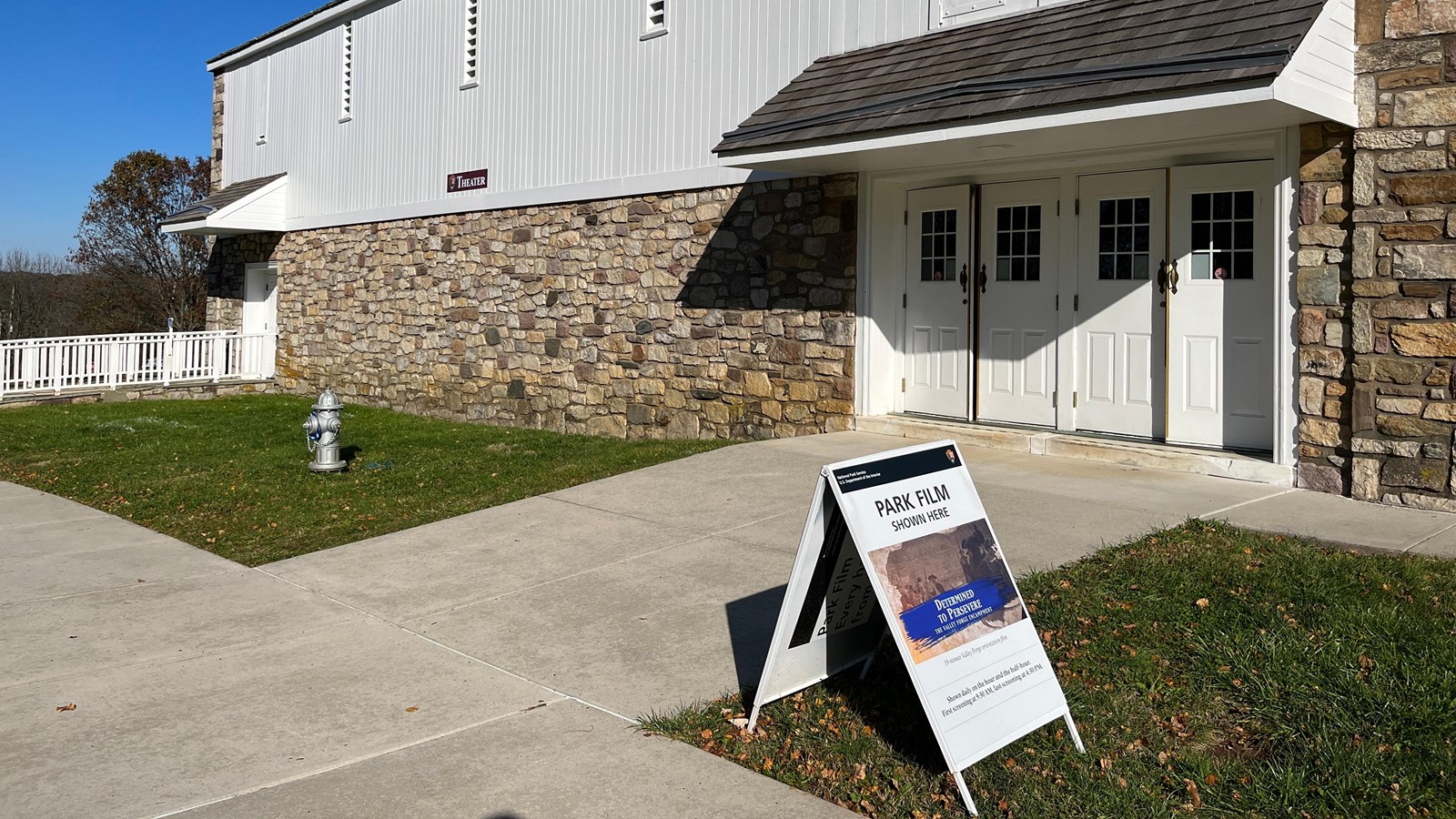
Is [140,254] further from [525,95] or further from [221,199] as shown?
[525,95]

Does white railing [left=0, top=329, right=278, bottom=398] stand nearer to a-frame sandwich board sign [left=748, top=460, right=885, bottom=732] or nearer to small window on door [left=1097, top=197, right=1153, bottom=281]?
small window on door [left=1097, top=197, right=1153, bottom=281]

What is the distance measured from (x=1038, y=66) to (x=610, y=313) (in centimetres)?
644

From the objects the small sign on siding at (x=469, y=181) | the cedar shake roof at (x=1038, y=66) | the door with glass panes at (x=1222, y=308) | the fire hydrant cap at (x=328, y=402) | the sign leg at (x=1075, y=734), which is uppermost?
the small sign on siding at (x=469, y=181)

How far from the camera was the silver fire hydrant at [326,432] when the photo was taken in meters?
10.0

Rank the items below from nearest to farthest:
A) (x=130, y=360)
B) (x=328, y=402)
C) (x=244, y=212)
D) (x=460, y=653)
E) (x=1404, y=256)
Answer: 1. (x=460, y=653)
2. (x=1404, y=256)
3. (x=328, y=402)
4. (x=130, y=360)
5. (x=244, y=212)

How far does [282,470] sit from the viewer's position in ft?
34.4

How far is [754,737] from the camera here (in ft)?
14.1

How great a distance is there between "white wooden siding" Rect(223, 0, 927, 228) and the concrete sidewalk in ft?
14.9

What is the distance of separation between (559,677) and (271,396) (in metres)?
16.2

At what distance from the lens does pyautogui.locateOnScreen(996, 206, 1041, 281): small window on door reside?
33.0 ft

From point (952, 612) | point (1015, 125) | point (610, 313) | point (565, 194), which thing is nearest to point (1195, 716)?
point (952, 612)

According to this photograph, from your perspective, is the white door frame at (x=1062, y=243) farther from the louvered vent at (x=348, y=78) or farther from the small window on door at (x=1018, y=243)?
the louvered vent at (x=348, y=78)

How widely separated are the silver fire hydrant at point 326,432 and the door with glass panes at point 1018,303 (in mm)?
5709

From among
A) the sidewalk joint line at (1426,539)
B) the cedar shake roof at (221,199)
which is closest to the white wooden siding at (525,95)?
the cedar shake roof at (221,199)
